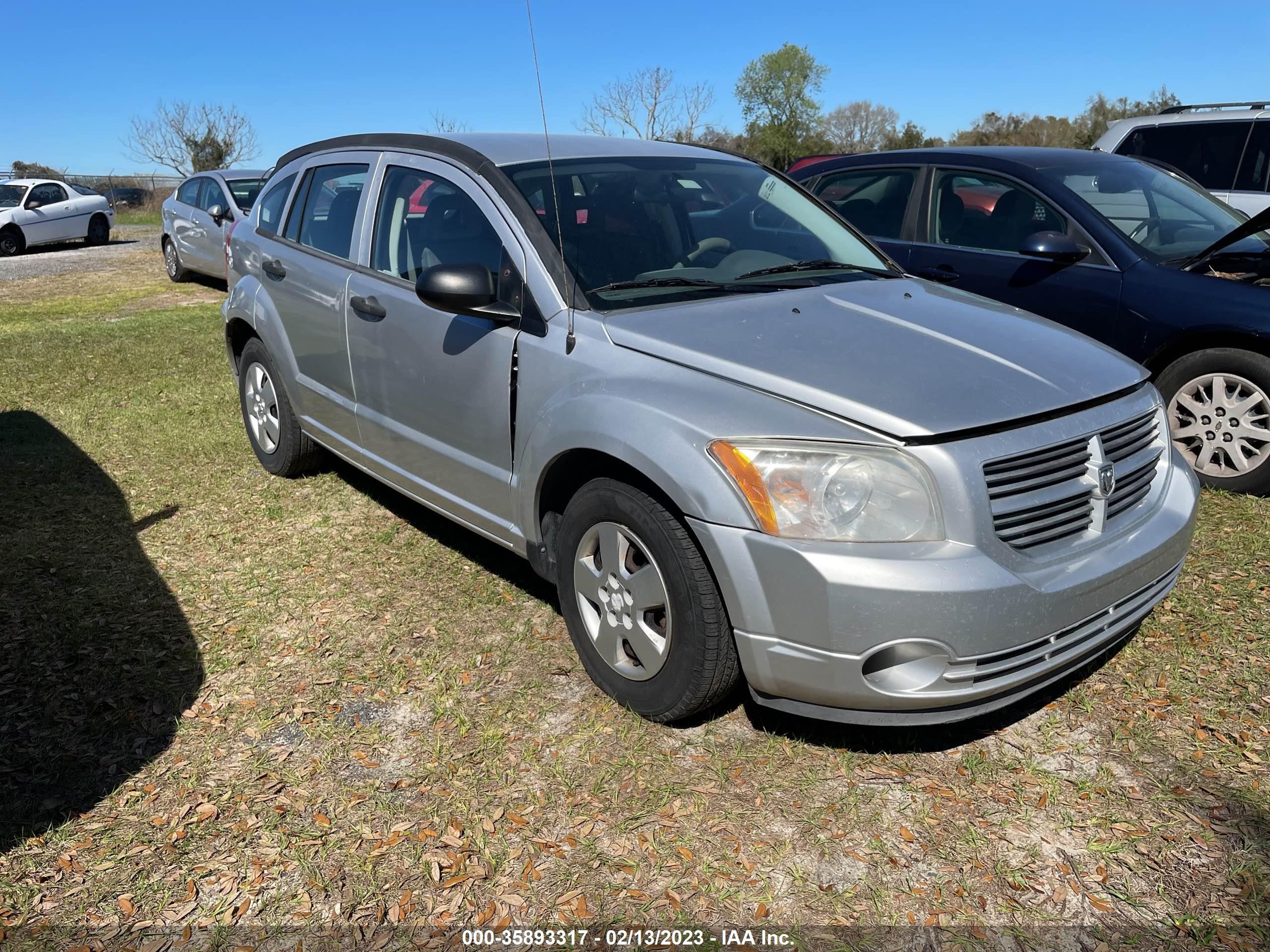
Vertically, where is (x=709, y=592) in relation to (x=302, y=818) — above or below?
above

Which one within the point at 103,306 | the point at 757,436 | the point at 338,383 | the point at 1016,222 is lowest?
the point at 103,306

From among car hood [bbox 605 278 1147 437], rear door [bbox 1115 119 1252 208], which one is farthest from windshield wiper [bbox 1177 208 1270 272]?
rear door [bbox 1115 119 1252 208]

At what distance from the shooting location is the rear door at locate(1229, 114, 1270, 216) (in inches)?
331

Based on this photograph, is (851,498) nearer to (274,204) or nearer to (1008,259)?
(1008,259)

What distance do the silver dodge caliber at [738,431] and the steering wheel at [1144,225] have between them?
79.4 inches

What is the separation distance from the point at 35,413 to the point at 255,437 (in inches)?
112

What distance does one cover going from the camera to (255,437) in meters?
5.94

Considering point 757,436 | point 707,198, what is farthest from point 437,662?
point 707,198

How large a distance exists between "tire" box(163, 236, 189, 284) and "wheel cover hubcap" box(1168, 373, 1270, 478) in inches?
559

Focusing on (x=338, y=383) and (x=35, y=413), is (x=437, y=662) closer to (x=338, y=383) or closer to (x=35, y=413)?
(x=338, y=383)

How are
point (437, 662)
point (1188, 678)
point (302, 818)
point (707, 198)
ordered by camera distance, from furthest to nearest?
point (707, 198), point (437, 662), point (1188, 678), point (302, 818)

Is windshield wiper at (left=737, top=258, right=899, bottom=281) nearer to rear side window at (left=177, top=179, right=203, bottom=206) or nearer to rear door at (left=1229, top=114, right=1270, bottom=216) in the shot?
rear door at (left=1229, top=114, right=1270, bottom=216)

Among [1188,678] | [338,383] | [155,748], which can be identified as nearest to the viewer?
[155,748]

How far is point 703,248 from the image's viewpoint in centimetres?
382
